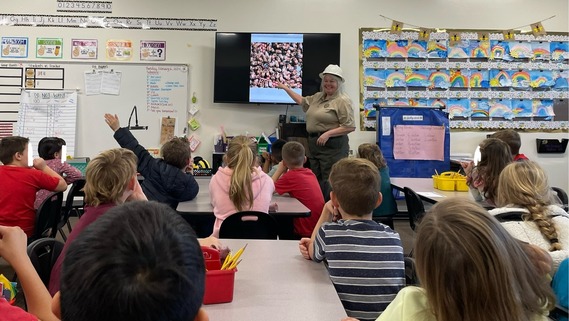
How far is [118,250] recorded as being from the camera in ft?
1.77

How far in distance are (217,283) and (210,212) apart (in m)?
1.48

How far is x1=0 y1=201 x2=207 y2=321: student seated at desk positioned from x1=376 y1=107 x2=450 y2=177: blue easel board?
16.3ft

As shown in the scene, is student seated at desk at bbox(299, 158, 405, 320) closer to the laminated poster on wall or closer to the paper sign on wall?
the paper sign on wall

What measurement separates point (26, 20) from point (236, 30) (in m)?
2.62

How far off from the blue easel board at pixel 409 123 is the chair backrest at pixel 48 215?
3.66 metres

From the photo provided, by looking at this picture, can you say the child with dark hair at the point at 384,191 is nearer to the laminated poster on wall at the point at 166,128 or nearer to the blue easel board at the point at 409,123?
the blue easel board at the point at 409,123

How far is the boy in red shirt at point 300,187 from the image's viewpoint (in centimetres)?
318

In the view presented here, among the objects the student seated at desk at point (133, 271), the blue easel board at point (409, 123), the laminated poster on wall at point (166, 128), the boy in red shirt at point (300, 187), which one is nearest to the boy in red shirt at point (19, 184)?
the boy in red shirt at point (300, 187)

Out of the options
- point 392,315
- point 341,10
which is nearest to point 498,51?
point 341,10

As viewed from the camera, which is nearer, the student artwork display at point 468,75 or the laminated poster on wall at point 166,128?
the laminated poster on wall at point 166,128

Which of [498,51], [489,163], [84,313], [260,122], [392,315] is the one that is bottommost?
[392,315]

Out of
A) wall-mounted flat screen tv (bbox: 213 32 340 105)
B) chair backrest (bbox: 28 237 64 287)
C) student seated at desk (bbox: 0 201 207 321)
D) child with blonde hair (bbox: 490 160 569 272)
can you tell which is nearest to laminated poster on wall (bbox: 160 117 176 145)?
wall-mounted flat screen tv (bbox: 213 32 340 105)

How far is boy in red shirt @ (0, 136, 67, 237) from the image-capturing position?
285 cm

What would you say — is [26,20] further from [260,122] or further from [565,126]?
[565,126]
